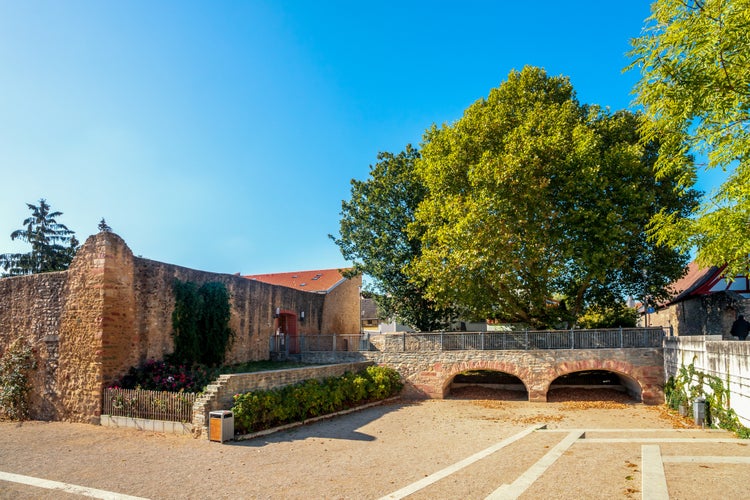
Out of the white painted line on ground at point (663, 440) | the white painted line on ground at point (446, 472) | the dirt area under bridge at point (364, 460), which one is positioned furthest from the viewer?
the white painted line on ground at point (663, 440)

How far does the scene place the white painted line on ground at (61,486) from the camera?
288 inches

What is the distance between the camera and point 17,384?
14547mm

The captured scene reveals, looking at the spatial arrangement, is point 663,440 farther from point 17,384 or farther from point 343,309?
point 343,309

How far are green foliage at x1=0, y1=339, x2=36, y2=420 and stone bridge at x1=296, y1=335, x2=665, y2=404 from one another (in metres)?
10.5

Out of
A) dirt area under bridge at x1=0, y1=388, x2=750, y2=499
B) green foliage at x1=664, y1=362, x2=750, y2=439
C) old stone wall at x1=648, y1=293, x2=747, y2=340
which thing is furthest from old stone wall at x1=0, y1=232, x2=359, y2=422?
old stone wall at x1=648, y1=293, x2=747, y2=340

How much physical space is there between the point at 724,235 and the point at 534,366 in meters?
9.59

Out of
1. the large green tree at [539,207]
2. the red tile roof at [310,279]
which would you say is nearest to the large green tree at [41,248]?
the red tile roof at [310,279]

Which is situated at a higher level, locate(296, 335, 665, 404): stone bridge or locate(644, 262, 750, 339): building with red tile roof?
locate(644, 262, 750, 339): building with red tile roof

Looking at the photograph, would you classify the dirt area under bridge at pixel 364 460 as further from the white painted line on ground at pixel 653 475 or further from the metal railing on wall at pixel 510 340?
the metal railing on wall at pixel 510 340

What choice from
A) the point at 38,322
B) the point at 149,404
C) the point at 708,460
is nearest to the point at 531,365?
the point at 708,460

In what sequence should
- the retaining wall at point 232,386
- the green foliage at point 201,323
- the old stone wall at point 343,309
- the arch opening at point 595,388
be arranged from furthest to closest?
the old stone wall at point 343,309 → the arch opening at point 595,388 → the green foliage at point 201,323 → the retaining wall at point 232,386

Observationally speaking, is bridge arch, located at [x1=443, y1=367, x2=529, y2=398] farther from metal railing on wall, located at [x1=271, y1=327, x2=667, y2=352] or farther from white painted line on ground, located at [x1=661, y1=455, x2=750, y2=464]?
white painted line on ground, located at [x1=661, y1=455, x2=750, y2=464]

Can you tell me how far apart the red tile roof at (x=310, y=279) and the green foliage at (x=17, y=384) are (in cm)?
1326

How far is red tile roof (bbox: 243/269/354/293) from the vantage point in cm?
2670
